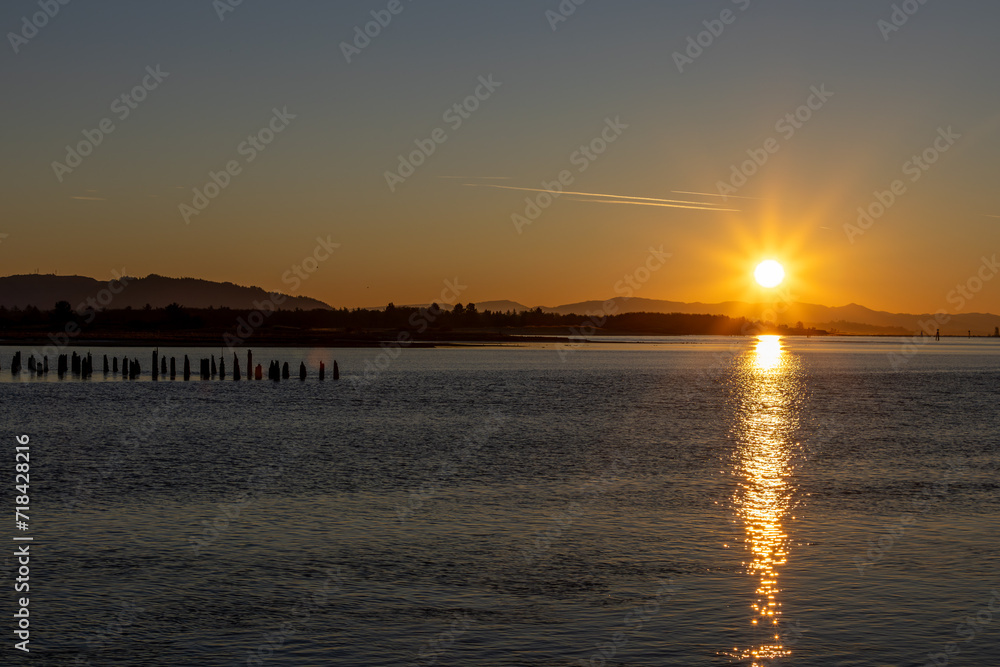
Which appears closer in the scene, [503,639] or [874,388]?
[503,639]

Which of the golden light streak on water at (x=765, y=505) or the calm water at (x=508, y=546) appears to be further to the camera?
the golden light streak on water at (x=765, y=505)

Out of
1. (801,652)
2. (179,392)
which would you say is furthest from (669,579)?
(179,392)

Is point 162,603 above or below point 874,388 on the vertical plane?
below

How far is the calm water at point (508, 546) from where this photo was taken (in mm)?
14203

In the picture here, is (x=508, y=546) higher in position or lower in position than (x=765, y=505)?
lower

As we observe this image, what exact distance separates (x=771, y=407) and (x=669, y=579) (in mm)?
52615

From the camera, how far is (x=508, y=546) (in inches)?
803

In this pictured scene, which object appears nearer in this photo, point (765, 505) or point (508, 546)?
point (508, 546)

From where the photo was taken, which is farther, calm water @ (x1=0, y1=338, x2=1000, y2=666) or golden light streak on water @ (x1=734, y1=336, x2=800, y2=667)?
golden light streak on water @ (x1=734, y1=336, x2=800, y2=667)

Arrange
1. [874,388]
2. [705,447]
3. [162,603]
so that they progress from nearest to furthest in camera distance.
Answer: [162,603]
[705,447]
[874,388]

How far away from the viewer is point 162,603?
52.3ft

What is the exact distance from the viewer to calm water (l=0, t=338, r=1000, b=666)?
14203 mm

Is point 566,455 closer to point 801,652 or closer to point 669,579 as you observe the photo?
point 669,579

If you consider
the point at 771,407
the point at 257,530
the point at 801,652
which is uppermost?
the point at 771,407
